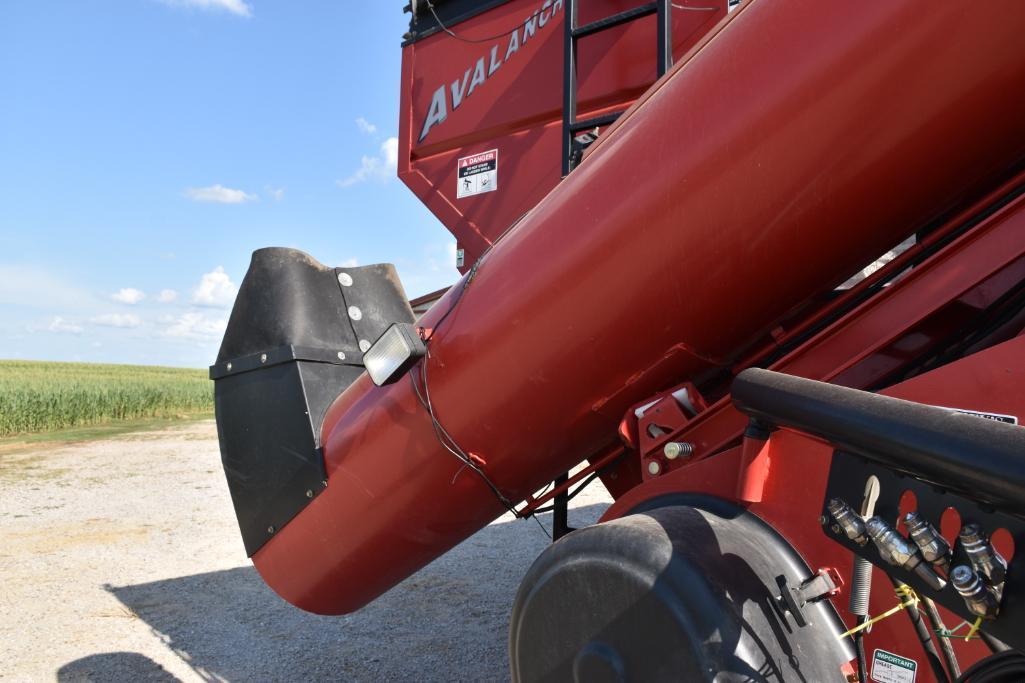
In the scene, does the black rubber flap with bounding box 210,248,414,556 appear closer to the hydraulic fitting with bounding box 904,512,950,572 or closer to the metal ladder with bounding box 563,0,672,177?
the metal ladder with bounding box 563,0,672,177

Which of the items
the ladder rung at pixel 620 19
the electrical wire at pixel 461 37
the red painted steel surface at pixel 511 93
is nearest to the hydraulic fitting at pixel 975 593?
the ladder rung at pixel 620 19

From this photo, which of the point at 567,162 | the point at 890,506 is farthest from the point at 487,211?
the point at 890,506

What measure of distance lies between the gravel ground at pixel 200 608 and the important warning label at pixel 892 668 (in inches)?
94.0

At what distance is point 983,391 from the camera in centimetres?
119

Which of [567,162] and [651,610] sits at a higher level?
[567,162]

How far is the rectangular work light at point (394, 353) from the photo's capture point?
6.32 feet

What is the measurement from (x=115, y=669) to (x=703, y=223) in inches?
134

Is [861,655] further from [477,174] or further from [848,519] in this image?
[477,174]

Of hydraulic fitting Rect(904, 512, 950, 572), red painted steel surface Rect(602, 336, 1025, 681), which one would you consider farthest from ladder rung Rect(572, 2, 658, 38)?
hydraulic fitting Rect(904, 512, 950, 572)

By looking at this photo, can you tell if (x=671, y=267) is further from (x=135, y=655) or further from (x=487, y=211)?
(x=135, y=655)

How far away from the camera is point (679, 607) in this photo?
4.12 ft

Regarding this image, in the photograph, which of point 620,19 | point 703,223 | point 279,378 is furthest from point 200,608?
point 703,223

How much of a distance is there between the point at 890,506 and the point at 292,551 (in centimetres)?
186

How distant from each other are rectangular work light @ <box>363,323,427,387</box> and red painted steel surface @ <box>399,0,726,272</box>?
1.20 meters
